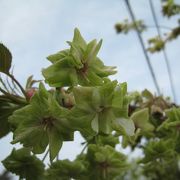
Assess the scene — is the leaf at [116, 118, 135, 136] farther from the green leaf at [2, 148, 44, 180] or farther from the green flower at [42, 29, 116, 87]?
the green leaf at [2, 148, 44, 180]

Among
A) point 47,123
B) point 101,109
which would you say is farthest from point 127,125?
point 47,123

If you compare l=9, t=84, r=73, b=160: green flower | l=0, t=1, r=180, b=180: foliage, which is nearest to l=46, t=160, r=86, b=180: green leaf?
l=0, t=1, r=180, b=180: foliage

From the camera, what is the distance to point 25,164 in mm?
1067

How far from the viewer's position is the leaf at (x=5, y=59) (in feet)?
3.31

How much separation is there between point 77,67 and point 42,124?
14 cm

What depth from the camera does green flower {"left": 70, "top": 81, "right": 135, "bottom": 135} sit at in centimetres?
79

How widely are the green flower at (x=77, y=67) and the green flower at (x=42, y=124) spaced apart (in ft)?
0.16

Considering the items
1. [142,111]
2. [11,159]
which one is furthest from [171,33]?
[11,159]

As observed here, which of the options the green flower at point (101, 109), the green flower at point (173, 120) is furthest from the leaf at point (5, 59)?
the green flower at point (173, 120)

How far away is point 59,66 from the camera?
0.85 m

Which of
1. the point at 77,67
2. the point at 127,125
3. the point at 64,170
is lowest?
the point at 64,170

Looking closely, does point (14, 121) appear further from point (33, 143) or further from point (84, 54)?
point (84, 54)

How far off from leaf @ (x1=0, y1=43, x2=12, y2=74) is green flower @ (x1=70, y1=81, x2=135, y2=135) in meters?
0.29

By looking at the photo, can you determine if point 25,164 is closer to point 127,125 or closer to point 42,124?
point 42,124
